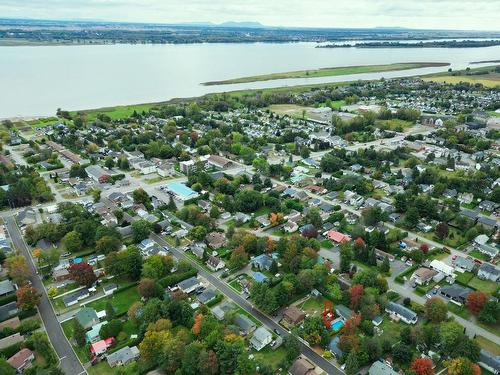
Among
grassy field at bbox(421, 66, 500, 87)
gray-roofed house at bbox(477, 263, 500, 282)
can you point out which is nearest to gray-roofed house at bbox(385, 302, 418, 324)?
gray-roofed house at bbox(477, 263, 500, 282)

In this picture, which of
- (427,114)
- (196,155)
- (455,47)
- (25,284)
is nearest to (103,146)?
(196,155)

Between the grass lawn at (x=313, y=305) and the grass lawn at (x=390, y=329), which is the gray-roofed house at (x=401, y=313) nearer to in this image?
the grass lawn at (x=390, y=329)

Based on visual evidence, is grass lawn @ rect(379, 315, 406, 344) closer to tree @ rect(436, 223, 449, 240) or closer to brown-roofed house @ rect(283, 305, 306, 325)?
brown-roofed house @ rect(283, 305, 306, 325)

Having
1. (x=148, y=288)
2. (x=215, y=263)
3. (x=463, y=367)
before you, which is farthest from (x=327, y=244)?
(x=148, y=288)

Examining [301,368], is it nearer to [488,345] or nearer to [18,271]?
[488,345]

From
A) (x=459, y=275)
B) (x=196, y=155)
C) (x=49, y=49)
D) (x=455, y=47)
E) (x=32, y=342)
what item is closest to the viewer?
(x=32, y=342)

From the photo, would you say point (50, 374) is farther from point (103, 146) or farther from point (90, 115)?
point (90, 115)
